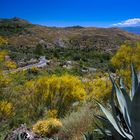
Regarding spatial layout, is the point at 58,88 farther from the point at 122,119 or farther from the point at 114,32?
the point at 114,32

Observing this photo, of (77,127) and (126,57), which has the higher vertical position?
(77,127)

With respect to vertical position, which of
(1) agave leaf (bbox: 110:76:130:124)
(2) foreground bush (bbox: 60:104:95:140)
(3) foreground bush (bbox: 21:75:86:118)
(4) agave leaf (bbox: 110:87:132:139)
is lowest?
(3) foreground bush (bbox: 21:75:86:118)

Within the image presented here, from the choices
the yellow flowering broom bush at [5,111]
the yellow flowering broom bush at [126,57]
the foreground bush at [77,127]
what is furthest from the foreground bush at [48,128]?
the yellow flowering broom bush at [126,57]

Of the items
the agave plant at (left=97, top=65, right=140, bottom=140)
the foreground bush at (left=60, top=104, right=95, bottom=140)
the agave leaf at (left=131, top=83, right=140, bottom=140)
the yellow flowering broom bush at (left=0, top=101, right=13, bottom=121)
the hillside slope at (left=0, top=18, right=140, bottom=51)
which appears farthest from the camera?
the hillside slope at (left=0, top=18, right=140, bottom=51)

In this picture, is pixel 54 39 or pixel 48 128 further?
pixel 54 39

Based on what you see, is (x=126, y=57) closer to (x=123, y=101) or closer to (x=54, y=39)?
(x=123, y=101)

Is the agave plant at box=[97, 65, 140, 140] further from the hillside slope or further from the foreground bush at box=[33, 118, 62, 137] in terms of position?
the hillside slope

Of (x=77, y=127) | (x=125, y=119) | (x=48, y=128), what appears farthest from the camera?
(x=48, y=128)

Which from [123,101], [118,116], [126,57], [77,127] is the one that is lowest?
[126,57]

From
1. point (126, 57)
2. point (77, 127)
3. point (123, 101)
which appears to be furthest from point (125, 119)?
point (126, 57)

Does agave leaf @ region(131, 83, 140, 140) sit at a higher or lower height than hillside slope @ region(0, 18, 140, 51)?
higher

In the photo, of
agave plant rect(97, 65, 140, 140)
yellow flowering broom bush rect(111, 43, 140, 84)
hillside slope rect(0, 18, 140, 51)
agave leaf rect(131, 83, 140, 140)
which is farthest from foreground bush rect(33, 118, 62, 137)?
hillside slope rect(0, 18, 140, 51)

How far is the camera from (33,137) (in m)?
6.42

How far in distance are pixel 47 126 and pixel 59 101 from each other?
5.55 m
